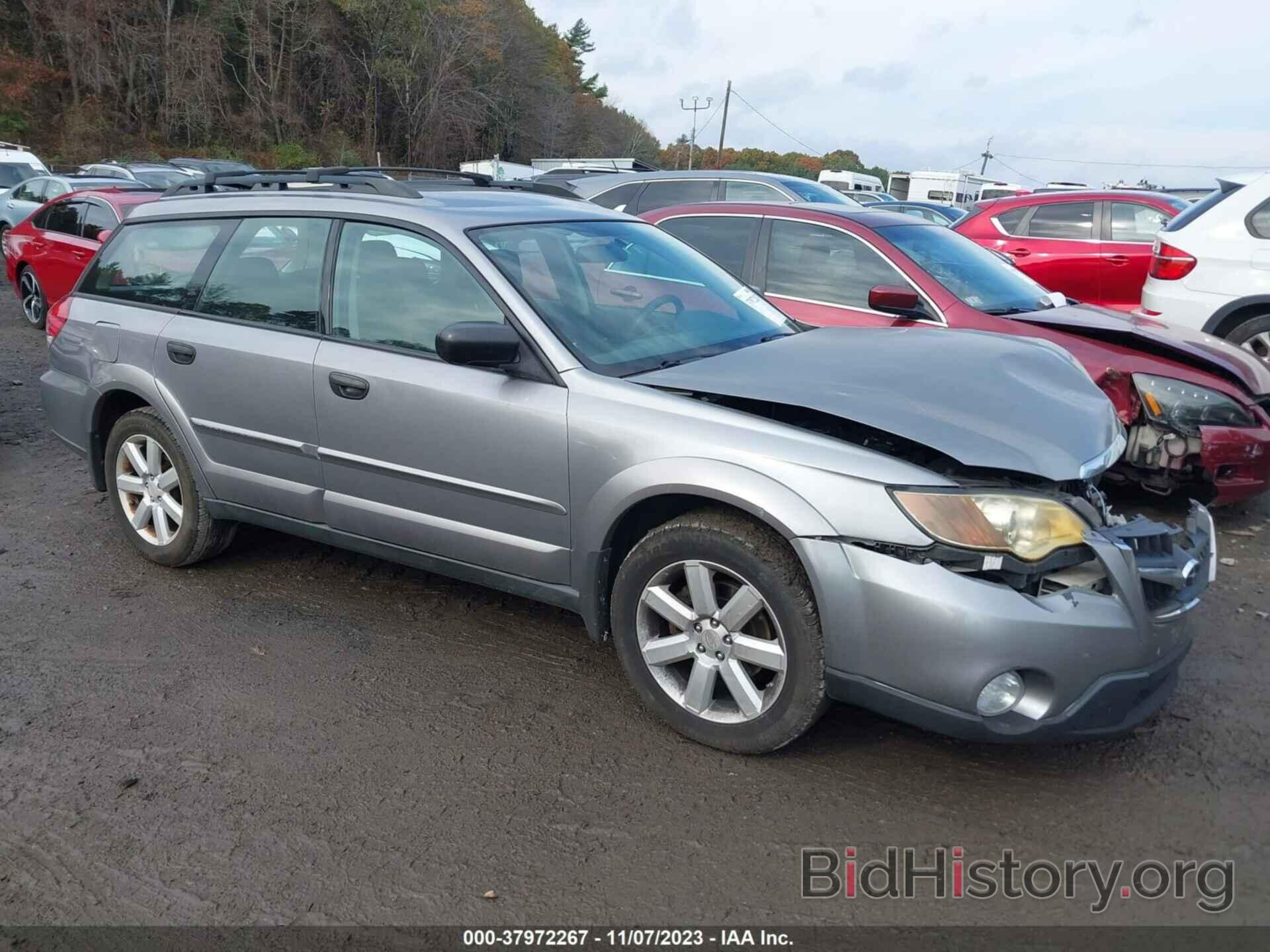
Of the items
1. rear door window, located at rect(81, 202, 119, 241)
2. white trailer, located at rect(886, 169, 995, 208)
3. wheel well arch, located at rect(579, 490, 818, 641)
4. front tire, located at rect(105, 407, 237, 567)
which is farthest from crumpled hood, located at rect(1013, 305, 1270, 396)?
white trailer, located at rect(886, 169, 995, 208)

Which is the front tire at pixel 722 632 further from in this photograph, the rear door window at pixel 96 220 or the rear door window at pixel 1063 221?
the rear door window at pixel 96 220

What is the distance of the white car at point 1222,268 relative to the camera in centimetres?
692

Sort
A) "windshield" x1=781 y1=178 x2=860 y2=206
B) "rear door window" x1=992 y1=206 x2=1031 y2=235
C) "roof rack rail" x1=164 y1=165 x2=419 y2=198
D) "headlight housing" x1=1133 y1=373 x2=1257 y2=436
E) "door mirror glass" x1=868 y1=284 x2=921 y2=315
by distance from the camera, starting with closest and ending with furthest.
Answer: "roof rack rail" x1=164 y1=165 x2=419 y2=198 < "headlight housing" x1=1133 y1=373 x2=1257 y2=436 < "door mirror glass" x1=868 y1=284 x2=921 y2=315 < "windshield" x1=781 y1=178 x2=860 y2=206 < "rear door window" x1=992 y1=206 x2=1031 y2=235

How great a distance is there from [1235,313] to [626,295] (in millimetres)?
5202

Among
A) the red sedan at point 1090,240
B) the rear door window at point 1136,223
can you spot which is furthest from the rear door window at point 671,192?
the rear door window at point 1136,223

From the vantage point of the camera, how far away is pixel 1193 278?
7.13 meters

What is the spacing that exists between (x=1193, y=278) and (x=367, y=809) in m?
6.70

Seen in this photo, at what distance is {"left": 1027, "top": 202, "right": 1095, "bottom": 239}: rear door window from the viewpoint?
948 centimetres

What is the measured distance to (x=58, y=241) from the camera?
10477 mm

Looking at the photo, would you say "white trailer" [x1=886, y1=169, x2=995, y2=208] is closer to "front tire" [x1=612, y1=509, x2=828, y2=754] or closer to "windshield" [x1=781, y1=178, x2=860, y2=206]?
"windshield" [x1=781, y1=178, x2=860, y2=206]

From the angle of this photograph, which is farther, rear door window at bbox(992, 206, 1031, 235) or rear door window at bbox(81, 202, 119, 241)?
rear door window at bbox(81, 202, 119, 241)

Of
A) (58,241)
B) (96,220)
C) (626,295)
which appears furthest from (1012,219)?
(58,241)

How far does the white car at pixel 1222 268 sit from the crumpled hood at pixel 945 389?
3871 millimetres

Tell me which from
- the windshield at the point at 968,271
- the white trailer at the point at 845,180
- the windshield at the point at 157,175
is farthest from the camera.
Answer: the white trailer at the point at 845,180
